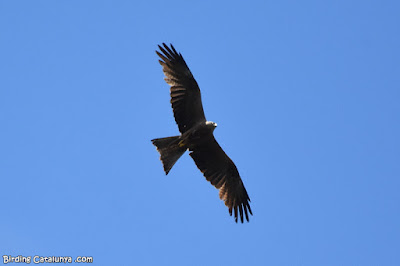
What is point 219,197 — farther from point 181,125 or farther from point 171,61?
point 171,61

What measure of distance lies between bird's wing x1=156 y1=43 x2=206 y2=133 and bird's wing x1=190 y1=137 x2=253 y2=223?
2.98 feet

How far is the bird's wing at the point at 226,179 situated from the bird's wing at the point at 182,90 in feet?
2.98

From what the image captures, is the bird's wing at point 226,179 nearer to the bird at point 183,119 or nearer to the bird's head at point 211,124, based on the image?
the bird at point 183,119

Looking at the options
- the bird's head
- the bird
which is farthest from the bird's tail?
the bird's head

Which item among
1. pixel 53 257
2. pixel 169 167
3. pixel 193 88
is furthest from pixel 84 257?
pixel 193 88

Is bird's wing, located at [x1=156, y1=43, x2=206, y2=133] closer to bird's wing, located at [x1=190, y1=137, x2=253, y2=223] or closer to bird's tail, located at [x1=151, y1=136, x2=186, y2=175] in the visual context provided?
bird's tail, located at [x1=151, y1=136, x2=186, y2=175]

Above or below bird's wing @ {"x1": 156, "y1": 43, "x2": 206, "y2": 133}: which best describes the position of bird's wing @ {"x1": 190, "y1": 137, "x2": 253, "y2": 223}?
below

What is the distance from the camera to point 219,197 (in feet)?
35.7

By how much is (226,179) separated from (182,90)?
2.26m

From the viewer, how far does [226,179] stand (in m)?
10.9

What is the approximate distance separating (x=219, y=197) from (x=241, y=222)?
728mm

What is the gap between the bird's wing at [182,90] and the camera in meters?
10.0

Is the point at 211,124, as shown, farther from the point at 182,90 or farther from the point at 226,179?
the point at 226,179

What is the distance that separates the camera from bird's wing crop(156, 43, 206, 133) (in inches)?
395
